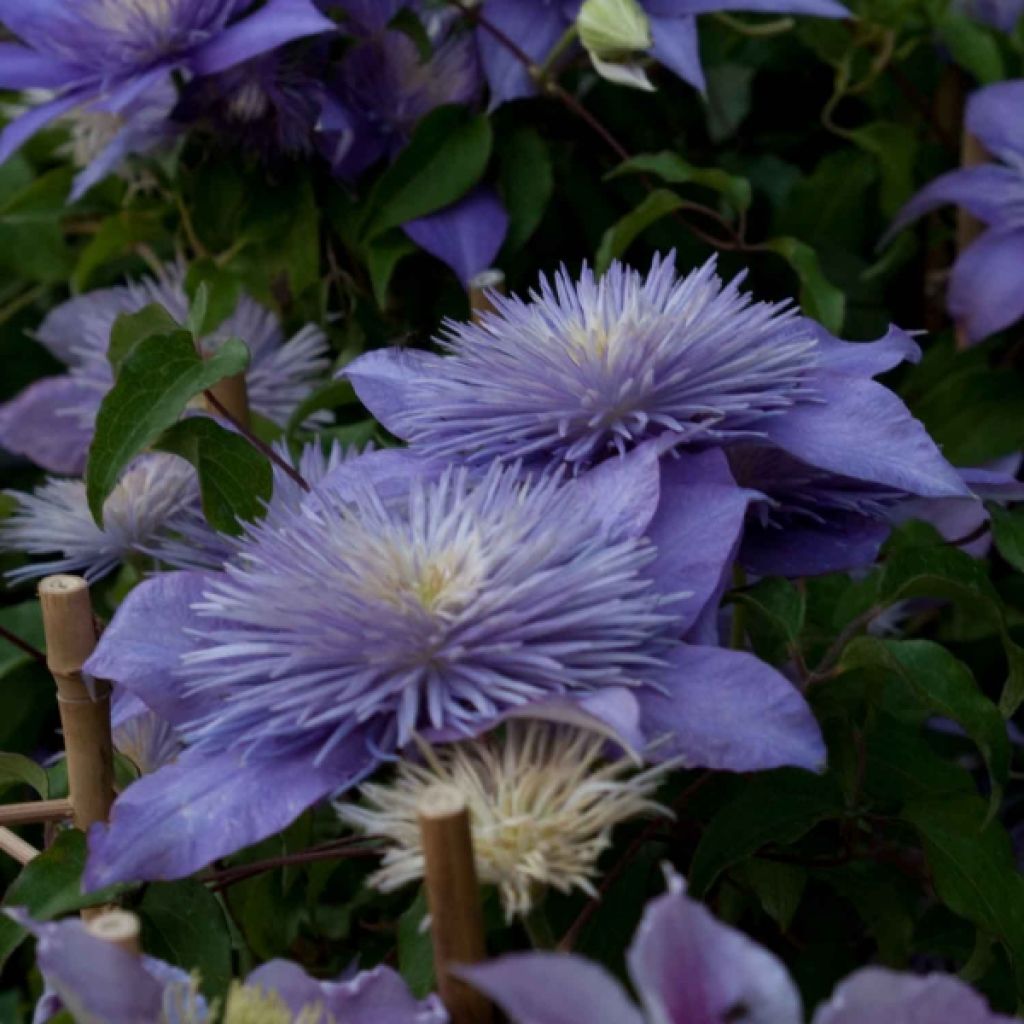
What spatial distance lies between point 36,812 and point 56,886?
38mm

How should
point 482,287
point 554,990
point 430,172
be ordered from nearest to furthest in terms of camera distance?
point 554,990, point 482,287, point 430,172

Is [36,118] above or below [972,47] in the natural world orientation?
above

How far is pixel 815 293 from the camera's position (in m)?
0.86

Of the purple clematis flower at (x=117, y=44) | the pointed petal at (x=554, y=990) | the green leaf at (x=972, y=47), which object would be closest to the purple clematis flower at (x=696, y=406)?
the pointed petal at (x=554, y=990)

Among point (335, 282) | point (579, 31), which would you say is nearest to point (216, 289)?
point (335, 282)

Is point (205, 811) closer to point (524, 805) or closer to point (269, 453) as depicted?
point (524, 805)

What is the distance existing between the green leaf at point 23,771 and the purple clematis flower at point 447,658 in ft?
0.42

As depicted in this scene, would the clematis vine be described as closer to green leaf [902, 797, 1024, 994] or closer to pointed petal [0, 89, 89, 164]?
green leaf [902, 797, 1024, 994]

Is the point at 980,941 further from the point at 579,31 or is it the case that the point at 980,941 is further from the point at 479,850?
the point at 579,31

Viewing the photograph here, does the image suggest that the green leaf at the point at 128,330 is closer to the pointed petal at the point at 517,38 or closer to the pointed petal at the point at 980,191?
the pointed petal at the point at 517,38

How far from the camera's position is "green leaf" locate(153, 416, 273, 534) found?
0.64 meters

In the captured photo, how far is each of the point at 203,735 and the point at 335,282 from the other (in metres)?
0.54

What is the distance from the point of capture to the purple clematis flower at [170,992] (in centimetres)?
A: 40

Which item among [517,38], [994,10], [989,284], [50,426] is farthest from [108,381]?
[994,10]
